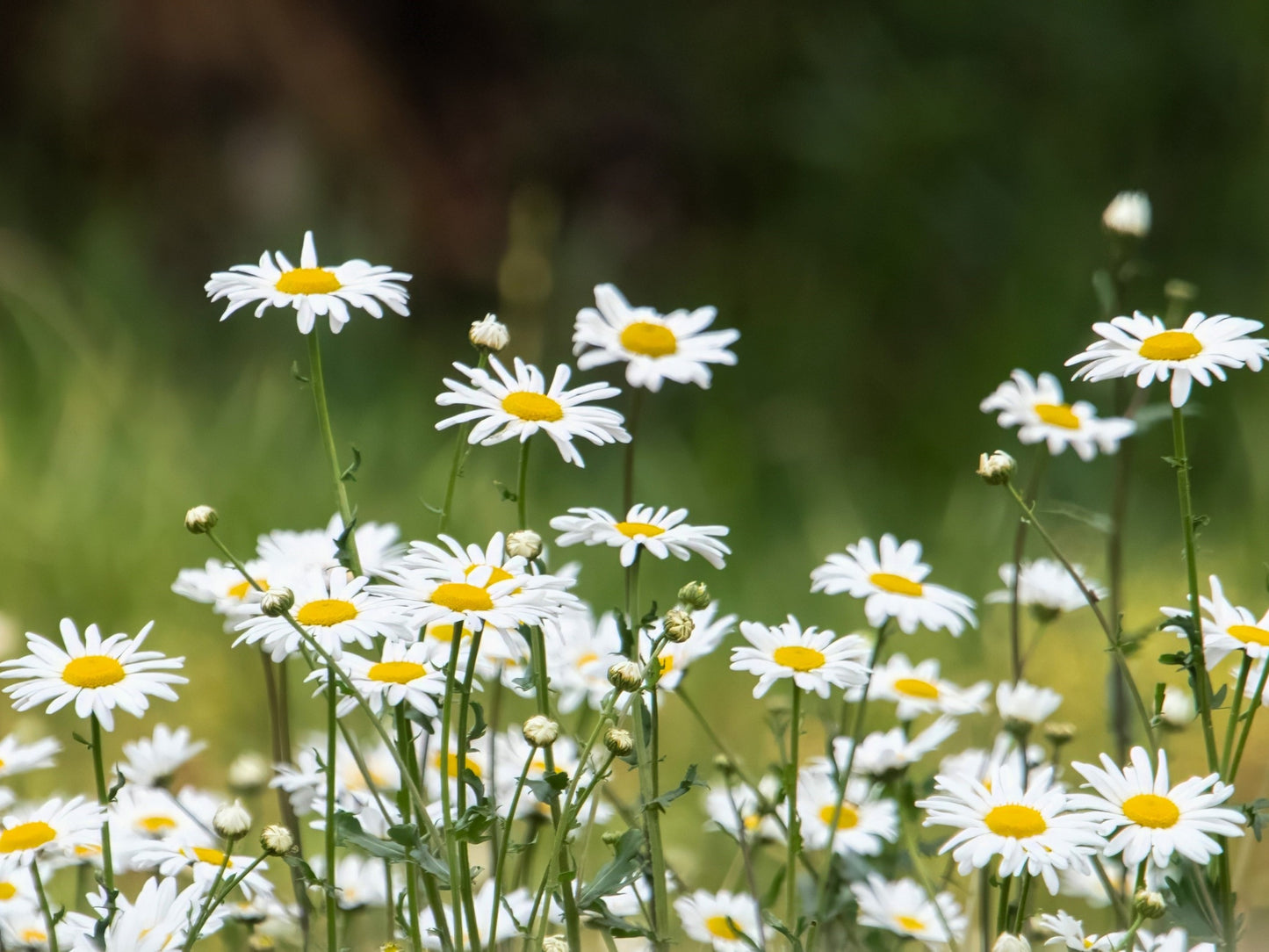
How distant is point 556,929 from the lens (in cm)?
147

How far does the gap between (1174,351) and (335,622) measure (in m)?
0.60

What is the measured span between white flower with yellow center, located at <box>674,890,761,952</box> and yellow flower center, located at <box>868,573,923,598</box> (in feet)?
0.93

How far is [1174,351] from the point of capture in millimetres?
961

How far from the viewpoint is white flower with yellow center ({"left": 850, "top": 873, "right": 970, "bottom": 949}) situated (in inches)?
44.8

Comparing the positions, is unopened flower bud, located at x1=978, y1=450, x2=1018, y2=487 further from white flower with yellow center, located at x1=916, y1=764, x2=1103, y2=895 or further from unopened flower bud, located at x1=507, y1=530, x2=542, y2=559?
unopened flower bud, located at x1=507, y1=530, x2=542, y2=559

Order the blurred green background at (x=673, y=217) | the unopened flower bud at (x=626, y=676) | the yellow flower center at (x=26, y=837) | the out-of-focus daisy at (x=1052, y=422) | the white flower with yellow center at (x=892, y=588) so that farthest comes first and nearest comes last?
1. the blurred green background at (x=673, y=217)
2. the out-of-focus daisy at (x=1052, y=422)
3. the white flower with yellow center at (x=892, y=588)
4. the yellow flower center at (x=26, y=837)
5. the unopened flower bud at (x=626, y=676)

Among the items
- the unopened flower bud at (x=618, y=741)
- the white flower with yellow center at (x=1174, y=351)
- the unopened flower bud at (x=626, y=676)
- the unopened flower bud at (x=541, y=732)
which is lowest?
the unopened flower bud at (x=618, y=741)

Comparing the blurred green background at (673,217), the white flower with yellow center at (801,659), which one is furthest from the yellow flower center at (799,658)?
the blurred green background at (673,217)

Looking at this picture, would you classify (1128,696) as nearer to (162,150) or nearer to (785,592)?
(785,592)

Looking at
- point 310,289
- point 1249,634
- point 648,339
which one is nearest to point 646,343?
point 648,339

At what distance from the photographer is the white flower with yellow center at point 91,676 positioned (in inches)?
36.1

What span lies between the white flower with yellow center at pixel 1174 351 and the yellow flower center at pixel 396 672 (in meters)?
0.50

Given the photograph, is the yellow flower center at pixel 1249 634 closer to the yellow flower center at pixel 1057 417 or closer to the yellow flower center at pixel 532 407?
the yellow flower center at pixel 1057 417

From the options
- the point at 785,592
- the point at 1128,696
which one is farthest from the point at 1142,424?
the point at 785,592
